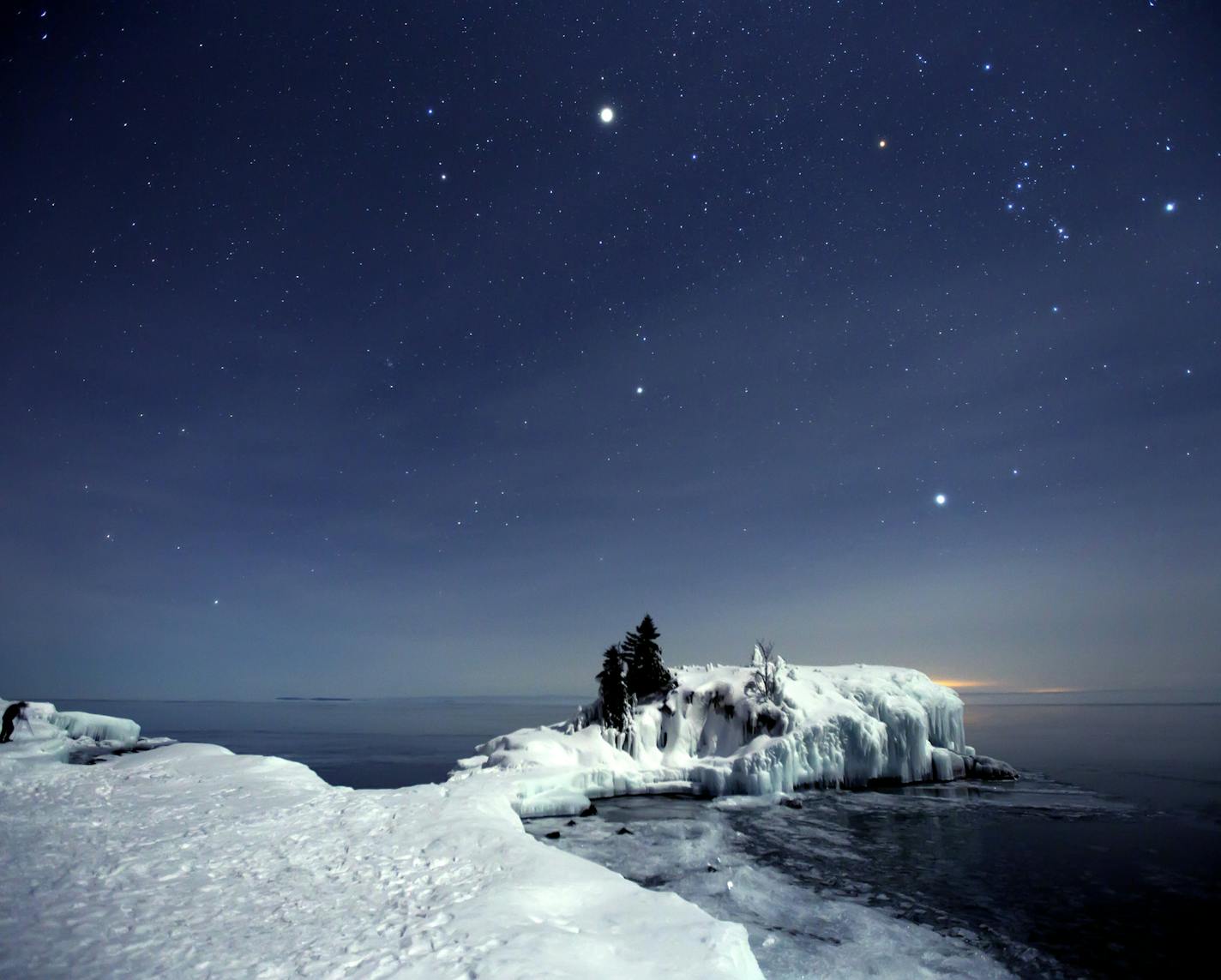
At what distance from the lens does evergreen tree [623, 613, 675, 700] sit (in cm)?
4194

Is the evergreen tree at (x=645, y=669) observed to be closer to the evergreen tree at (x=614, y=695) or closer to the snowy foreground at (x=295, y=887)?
the evergreen tree at (x=614, y=695)

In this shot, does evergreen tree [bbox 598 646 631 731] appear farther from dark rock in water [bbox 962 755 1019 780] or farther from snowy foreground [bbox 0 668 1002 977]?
dark rock in water [bbox 962 755 1019 780]

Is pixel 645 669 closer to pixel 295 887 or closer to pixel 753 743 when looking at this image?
pixel 753 743

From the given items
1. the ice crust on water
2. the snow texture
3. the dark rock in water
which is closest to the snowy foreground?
the snow texture

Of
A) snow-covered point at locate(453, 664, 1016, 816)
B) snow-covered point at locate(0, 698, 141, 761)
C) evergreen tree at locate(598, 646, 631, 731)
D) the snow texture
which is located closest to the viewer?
the snow texture

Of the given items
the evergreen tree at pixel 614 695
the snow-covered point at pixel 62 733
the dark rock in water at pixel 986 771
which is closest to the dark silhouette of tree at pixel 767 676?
the evergreen tree at pixel 614 695

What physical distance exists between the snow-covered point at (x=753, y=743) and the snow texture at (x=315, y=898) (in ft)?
51.4

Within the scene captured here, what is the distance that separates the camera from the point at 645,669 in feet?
139

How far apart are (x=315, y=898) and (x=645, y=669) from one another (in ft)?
112

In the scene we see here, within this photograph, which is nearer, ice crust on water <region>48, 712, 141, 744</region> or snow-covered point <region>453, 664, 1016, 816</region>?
snow-covered point <region>453, 664, 1016, 816</region>

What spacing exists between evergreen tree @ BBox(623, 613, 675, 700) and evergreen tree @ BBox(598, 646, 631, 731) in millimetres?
1277

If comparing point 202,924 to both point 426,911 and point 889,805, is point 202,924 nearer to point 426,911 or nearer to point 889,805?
point 426,911

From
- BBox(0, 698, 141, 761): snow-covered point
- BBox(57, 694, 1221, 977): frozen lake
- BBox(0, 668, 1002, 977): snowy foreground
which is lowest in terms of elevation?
BBox(57, 694, 1221, 977): frozen lake

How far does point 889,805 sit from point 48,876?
3475 centimetres
